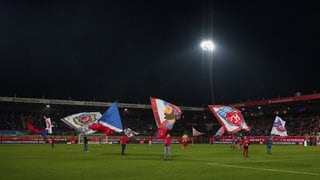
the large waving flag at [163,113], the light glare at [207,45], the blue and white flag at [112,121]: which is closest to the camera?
the large waving flag at [163,113]

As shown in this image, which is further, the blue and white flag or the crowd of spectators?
the crowd of spectators

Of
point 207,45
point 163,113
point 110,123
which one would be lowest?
point 110,123

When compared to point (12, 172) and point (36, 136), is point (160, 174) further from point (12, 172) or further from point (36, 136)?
point (36, 136)

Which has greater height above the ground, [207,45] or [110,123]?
[207,45]

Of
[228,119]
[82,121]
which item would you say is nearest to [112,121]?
[228,119]

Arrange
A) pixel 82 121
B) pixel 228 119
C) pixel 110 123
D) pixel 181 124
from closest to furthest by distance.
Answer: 1. pixel 228 119
2. pixel 110 123
3. pixel 82 121
4. pixel 181 124

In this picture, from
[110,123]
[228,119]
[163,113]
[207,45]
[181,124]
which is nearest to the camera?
[163,113]

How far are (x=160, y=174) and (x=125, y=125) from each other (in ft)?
308

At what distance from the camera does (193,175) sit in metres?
21.3

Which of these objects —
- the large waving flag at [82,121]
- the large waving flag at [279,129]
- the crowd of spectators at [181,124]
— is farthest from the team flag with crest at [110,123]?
the crowd of spectators at [181,124]

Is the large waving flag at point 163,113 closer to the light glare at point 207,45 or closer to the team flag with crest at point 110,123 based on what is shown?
the team flag with crest at point 110,123

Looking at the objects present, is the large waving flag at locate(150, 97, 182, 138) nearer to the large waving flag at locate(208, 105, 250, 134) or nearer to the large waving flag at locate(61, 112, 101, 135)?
the large waving flag at locate(208, 105, 250, 134)

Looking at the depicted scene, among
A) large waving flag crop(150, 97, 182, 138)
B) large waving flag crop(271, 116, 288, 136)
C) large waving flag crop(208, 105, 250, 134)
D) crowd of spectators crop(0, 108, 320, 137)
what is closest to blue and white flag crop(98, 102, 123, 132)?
large waving flag crop(150, 97, 182, 138)

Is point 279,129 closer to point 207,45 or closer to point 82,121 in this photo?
point 207,45
